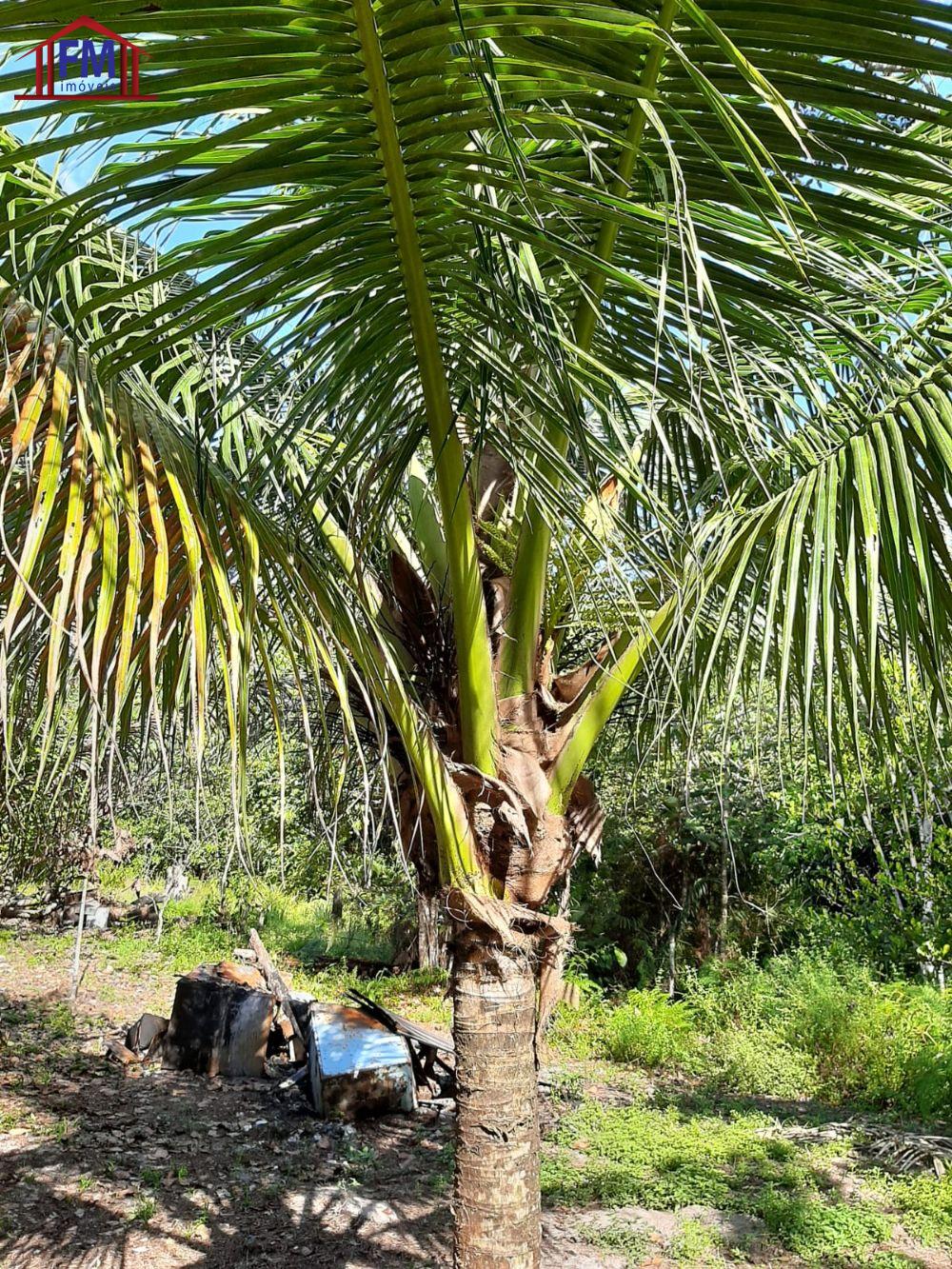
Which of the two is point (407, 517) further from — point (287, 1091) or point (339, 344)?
point (287, 1091)

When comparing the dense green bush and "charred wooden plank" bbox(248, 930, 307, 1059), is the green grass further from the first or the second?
"charred wooden plank" bbox(248, 930, 307, 1059)

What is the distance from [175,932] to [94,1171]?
5.98m

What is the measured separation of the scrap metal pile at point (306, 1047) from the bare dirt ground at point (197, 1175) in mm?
130

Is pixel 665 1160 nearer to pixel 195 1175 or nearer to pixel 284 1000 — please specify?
pixel 195 1175

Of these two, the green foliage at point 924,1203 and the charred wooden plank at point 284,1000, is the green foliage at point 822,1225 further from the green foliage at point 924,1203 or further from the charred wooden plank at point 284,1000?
the charred wooden plank at point 284,1000

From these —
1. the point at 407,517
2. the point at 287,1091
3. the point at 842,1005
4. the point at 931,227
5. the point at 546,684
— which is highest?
the point at 931,227

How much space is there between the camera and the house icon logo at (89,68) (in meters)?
1.05

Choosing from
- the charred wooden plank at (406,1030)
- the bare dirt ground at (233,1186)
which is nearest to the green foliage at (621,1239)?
the bare dirt ground at (233,1186)

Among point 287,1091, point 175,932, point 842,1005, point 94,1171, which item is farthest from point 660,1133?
point 175,932

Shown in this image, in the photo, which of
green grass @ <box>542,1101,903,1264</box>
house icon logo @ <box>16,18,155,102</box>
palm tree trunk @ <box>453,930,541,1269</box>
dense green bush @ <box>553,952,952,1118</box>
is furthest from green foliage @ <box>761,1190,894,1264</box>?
house icon logo @ <box>16,18,155,102</box>

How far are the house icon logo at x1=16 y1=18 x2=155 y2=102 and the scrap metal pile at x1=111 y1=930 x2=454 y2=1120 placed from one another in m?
5.43

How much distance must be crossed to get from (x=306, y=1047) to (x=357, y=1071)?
1014mm

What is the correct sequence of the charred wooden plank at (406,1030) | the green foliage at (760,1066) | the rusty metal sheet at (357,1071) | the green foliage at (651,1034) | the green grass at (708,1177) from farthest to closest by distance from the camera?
the green foliage at (651,1034), the charred wooden plank at (406,1030), the green foliage at (760,1066), the rusty metal sheet at (357,1071), the green grass at (708,1177)

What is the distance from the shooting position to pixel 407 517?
8.36ft
